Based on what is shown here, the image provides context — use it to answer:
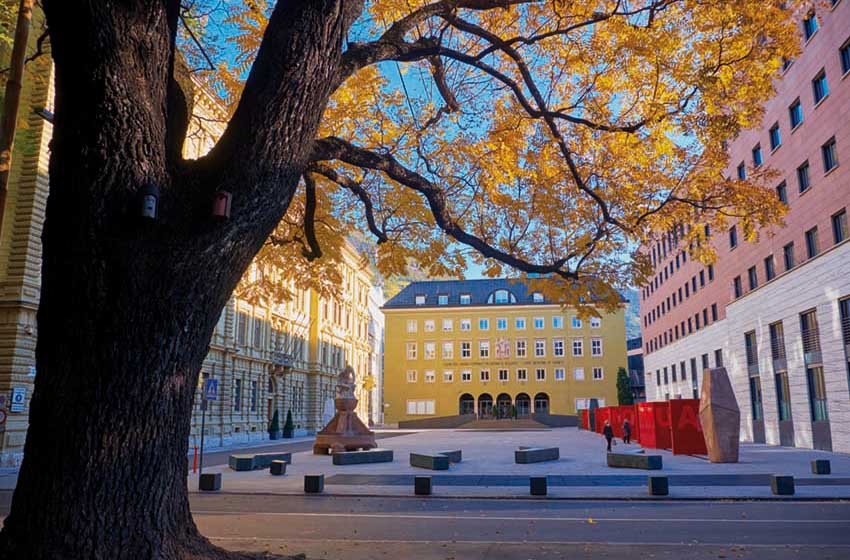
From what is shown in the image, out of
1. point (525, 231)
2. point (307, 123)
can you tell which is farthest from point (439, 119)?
point (307, 123)

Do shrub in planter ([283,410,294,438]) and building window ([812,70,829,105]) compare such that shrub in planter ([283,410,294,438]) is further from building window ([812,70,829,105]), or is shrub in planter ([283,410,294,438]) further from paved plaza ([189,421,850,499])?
building window ([812,70,829,105])

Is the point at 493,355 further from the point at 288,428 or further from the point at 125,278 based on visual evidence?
the point at 125,278

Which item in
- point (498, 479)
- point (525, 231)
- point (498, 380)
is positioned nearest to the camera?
point (525, 231)

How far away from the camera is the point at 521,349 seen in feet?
252

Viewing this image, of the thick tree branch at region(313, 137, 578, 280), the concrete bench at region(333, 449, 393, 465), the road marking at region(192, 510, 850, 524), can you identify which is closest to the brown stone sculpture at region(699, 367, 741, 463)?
the concrete bench at region(333, 449, 393, 465)

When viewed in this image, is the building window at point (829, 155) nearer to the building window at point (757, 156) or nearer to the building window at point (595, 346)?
the building window at point (757, 156)

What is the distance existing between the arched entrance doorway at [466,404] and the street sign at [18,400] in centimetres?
5892

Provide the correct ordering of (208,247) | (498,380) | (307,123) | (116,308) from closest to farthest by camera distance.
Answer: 1. (116,308)
2. (208,247)
3. (307,123)
4. (498,380)

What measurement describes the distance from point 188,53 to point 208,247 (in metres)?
6.43

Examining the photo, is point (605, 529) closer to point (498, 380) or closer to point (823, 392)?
point (823, 392)

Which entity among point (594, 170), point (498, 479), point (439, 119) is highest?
point (439, 119)

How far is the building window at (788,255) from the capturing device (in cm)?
2948

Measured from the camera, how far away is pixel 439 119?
1061 centimetres

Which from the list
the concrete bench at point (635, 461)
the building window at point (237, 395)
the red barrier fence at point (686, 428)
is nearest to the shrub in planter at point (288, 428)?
the building window at point (237, 395)
